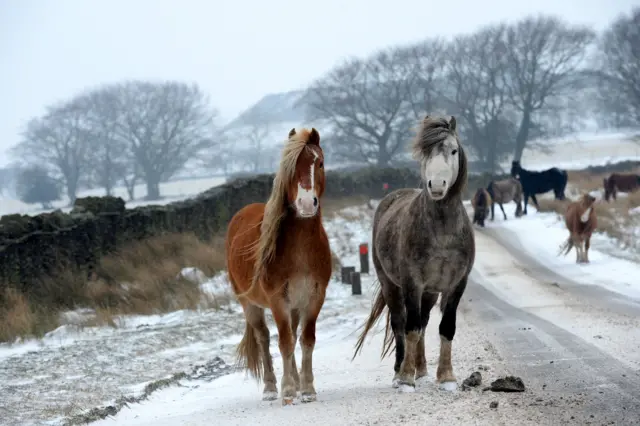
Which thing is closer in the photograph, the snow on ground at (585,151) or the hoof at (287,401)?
the hoof at (287,401)

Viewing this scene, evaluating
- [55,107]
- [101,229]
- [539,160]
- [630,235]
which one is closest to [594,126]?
[539,160]

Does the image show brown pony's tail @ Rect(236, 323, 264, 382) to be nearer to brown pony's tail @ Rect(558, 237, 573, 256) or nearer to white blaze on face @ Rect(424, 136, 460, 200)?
white blaze on face @ Rect(424, 136, 460, 200)

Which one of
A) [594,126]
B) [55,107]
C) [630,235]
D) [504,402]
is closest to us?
[504,402]

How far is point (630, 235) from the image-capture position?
71.3 ft

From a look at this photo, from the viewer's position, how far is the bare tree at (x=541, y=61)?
2837 inches

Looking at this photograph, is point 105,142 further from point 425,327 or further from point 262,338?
point 425,327

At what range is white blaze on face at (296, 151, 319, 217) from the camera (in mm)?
7215

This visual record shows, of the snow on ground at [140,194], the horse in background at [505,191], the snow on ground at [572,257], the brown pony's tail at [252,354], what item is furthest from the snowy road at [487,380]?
the snow on ground at [140,194]

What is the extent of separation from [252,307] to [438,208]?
7.79ft

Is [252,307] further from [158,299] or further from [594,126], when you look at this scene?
[594,126]

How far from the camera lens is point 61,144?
258 ft

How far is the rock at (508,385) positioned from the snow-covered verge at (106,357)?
3.83 m

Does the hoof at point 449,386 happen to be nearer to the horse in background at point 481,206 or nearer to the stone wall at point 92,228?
the stone wall at point 92,228

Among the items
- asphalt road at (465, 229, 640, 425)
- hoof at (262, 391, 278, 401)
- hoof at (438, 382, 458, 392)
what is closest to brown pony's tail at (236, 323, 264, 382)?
hoof at (262, 391, 278, 401)
